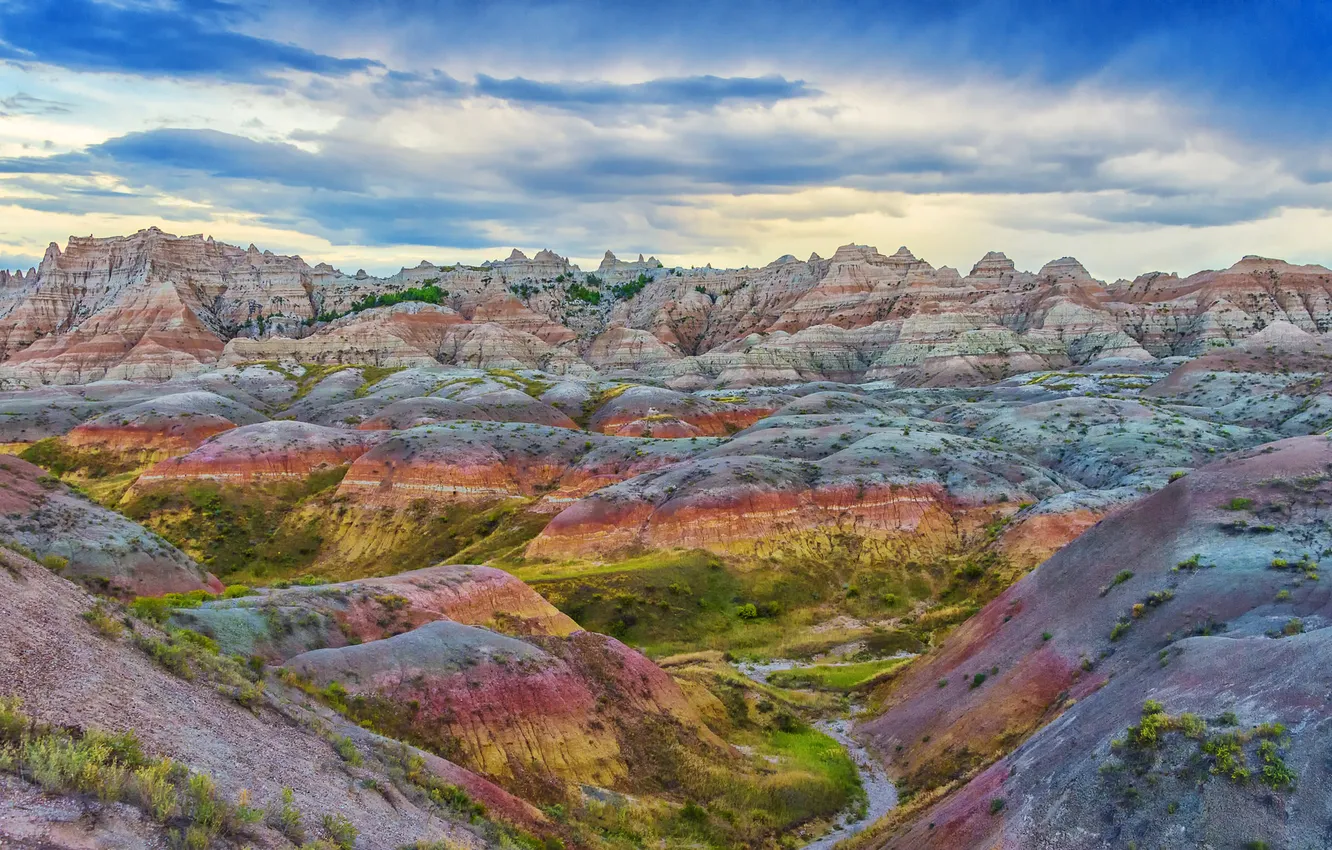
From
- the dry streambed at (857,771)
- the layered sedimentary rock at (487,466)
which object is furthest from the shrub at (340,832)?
the layered sedimentary rock at (487,466)

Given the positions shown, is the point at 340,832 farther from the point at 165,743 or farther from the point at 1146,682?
the point at 1146,682

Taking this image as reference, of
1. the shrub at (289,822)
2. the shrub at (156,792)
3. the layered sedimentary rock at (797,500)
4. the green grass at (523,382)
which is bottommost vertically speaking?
the layered sedimentary rock at (797,500)

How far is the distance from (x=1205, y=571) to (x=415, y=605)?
96.9 ft

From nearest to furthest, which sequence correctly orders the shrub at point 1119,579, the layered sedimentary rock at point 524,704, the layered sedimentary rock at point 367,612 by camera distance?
the layered sedimentary rock at point 524,704 → the layered sedimentary rock at point 367,612 → the shrub at point 1119,579

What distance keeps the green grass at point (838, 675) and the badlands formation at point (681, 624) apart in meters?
0.35

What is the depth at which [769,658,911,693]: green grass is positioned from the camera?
141ft

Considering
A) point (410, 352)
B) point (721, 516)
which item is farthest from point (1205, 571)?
point (410, 352)

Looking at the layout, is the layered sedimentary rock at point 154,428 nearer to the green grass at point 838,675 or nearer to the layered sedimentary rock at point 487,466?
the layered sedimentary rock at point 487,466

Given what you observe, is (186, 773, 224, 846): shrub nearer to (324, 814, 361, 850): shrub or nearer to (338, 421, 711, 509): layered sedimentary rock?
(324, 814, 361, 850): shrub

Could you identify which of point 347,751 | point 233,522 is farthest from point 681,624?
point 233,522

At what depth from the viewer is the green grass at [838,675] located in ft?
141

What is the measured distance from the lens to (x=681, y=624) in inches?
2121

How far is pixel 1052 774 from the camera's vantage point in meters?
19.3

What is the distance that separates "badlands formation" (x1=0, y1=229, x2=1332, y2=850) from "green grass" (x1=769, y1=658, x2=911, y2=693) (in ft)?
1.15
